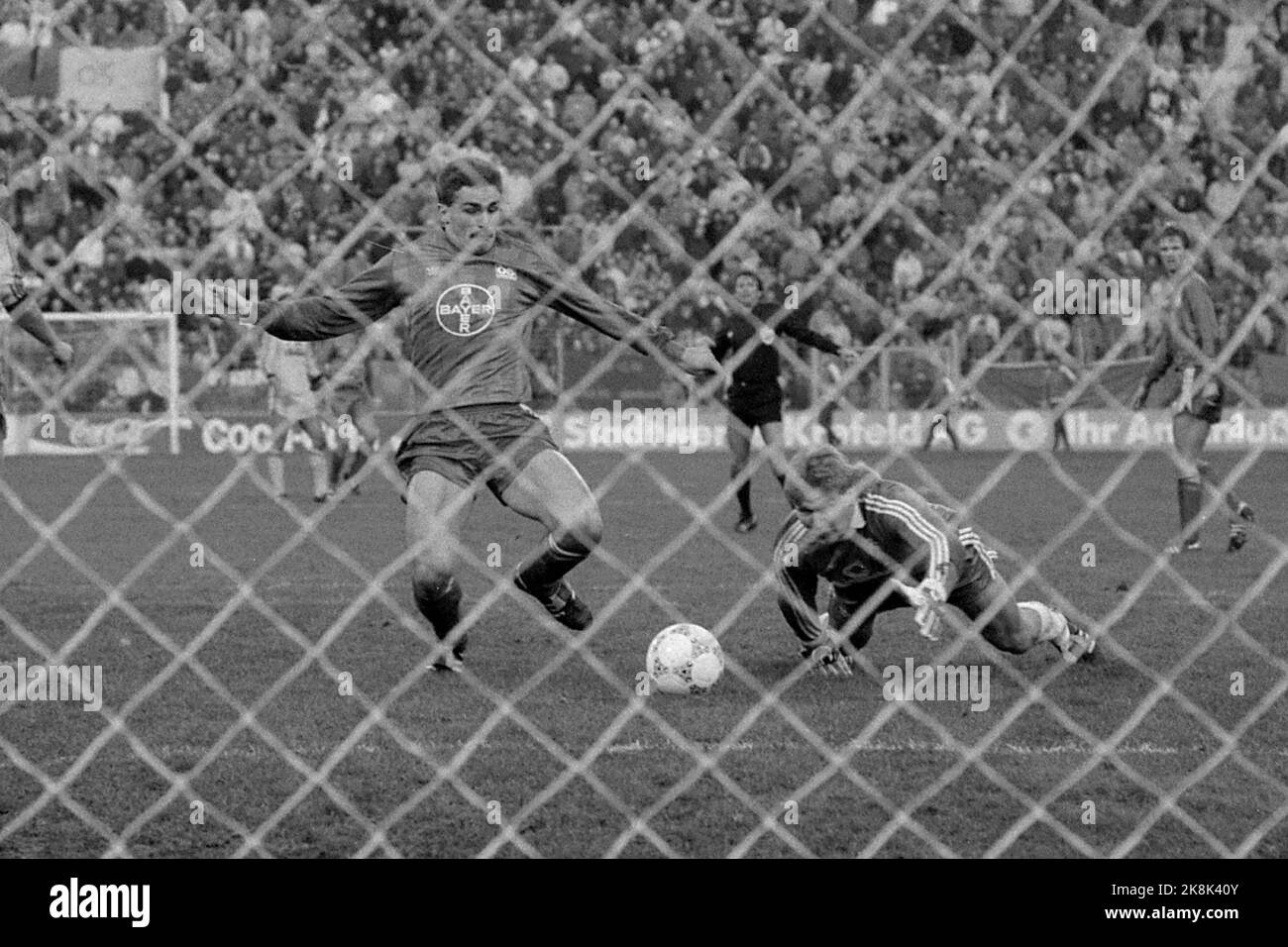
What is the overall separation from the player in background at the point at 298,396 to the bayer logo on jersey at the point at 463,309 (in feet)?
25.8

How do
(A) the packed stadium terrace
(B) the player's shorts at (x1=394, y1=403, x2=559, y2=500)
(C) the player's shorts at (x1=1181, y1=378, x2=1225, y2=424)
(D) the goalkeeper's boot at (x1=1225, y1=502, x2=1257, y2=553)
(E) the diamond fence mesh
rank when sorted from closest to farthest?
(E) the diamond fence mesh
(B) the player's shorts at (x1=394, y1=403, x2=559, y2=500)
(A) the packed stadium terrace
(C) the player's shorts at (x1=1181, y1=378, x2=1225, y2=424)
(D) the goalkeeper's boot at (x1=1225, y1=502, x2=1257, y2=553)

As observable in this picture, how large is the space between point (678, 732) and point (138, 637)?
3.35m

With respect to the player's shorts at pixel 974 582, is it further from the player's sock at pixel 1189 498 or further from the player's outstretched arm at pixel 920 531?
the player's sock at pixel 1189 498

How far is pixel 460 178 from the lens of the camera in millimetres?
6789

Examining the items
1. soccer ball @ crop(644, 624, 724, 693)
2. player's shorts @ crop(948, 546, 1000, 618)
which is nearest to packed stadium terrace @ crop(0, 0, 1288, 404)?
player's shorts @ crop(948, 546, 1000, 618)

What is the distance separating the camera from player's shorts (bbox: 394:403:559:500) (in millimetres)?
7246

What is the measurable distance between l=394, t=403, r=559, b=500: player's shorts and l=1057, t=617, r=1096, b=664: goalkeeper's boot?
7.93 feet

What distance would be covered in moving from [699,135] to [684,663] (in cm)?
277

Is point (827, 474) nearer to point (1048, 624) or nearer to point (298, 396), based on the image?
point (1048, 624)

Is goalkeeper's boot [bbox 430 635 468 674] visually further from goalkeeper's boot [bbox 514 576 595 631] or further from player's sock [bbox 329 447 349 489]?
player's sock [bbox 329 447 349 489]

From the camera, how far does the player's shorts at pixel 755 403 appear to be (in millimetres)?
13922

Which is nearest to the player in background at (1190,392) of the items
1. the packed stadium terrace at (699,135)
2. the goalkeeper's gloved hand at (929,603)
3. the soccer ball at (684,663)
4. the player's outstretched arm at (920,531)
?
the packed stadium terrace at (699,135)

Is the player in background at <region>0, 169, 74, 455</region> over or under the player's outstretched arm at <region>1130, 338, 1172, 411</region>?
over

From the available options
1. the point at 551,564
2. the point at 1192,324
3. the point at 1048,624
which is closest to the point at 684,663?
the point at 551,564
